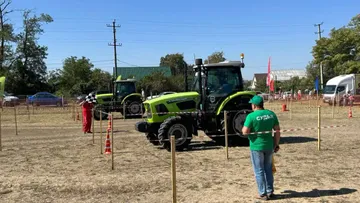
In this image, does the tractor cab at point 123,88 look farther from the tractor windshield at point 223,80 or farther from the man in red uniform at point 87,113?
the tractor windshield at point 223,80

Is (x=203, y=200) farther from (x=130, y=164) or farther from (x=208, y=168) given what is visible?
(x=130, y=164)

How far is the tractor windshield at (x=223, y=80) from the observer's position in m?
10.7

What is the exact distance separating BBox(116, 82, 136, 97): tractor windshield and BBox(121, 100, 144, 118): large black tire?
0.71m

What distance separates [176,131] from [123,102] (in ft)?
41.9

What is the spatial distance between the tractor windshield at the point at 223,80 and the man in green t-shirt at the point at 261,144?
16.2 feet

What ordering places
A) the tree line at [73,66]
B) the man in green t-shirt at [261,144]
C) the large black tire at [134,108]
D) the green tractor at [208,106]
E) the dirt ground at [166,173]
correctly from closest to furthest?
the man in green t-shirt at [261,144], the dirt ground at [166,173], the green tractor at [208,106], the large black tire at [134,108], the tree line at [73,66]

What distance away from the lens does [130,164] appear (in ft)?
28.4

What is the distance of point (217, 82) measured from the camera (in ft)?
35.6

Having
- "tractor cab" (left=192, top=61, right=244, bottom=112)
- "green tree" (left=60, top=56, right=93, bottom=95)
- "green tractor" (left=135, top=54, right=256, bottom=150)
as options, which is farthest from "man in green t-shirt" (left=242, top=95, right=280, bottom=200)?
"green tree" (left=60, top=56, right=93, bottom=95)

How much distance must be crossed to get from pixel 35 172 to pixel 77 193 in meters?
2.16

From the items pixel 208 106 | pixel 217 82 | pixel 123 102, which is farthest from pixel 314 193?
pixel 123 102

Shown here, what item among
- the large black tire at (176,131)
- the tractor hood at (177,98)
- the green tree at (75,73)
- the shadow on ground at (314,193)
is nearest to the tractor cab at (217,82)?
the tractor hood at (177,98)

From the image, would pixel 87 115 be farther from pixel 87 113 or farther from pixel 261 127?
pixel 261 127

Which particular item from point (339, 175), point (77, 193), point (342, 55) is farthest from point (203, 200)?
point (342, 55)
